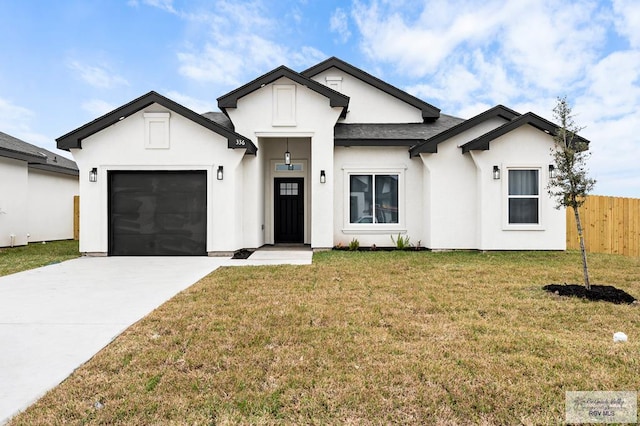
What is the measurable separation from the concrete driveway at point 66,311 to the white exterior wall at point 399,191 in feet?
14.2

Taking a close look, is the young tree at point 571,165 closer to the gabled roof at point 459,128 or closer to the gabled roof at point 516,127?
the gabled roof at point 516,127

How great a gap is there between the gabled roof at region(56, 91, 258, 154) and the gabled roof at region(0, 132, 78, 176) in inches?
178

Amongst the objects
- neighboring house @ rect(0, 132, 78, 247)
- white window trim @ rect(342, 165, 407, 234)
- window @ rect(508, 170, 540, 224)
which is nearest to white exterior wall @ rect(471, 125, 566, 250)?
window @ rect(508, 170, 540, 224)

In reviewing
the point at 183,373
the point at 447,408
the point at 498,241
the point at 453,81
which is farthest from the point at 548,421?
the point at 453,81

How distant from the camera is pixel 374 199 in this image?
1185cm

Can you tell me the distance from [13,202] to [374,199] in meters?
13.1

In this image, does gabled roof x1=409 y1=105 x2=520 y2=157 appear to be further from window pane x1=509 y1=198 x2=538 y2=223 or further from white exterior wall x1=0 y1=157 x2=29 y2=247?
white exterior wall x1=0 y1=157 x2=29 y2=247

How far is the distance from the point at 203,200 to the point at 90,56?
10.4 meters

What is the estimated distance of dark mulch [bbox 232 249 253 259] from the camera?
1000cm

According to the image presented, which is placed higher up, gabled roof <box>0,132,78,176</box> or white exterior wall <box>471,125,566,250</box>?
gabled roof <box>0,132,78,176</box>

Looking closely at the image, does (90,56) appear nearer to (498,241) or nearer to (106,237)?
(106,237)

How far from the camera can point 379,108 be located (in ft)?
45.4

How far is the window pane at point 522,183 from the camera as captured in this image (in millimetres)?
10734

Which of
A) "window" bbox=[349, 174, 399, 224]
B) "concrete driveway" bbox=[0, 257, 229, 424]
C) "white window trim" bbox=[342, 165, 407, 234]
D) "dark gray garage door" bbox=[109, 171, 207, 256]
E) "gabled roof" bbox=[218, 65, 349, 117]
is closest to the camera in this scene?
"concrete driveway" bbox=[0, 257, 229, 424]
